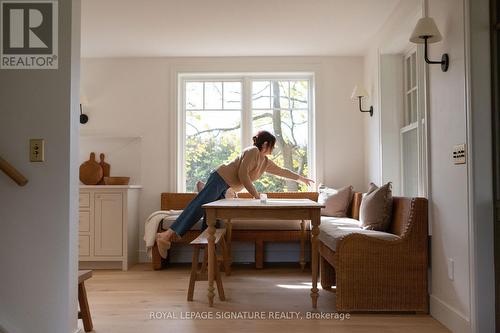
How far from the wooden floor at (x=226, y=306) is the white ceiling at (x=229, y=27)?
2502 millimetres

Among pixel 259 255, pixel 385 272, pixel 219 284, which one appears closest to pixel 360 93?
pixel 259 255

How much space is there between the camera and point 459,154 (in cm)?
294

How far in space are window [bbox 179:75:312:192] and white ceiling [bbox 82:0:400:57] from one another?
44 centimetres

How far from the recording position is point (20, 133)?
2559 millimetres

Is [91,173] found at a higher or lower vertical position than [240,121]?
lower

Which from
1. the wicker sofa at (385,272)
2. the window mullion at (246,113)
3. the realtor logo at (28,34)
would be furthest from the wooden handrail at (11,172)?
the window mullion at (246,113)

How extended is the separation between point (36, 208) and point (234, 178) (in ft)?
7.73

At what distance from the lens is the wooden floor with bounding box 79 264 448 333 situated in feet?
10.3

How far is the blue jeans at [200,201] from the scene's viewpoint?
15.6 ft

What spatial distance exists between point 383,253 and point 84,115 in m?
4.12

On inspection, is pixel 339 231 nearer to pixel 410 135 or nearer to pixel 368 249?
pixel 368 249

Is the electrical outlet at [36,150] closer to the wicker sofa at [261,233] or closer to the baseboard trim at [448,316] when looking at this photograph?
the baseboard trim at [448,316]

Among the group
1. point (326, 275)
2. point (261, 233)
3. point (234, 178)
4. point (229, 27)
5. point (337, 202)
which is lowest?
point (326, 275)

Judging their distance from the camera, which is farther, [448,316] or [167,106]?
[167,106]
